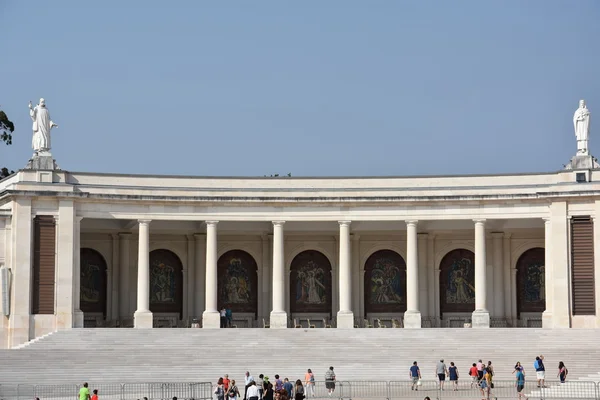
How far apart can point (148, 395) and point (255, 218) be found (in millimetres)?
25655

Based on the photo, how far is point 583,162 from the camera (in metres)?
86.2

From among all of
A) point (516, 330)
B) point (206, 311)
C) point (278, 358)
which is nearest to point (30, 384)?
point (278, 358)

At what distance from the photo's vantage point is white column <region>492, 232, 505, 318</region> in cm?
9288

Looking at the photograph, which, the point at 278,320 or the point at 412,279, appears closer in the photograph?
the point at 278,320

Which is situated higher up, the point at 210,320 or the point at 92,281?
the point at 92,281

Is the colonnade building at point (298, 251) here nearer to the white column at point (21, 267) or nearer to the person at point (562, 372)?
the white column at point (21, 267)

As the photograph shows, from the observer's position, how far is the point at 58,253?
84125 mm

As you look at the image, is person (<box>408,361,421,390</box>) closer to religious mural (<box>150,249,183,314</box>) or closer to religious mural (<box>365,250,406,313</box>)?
religious mural (<box>365,250,406,313</box>)

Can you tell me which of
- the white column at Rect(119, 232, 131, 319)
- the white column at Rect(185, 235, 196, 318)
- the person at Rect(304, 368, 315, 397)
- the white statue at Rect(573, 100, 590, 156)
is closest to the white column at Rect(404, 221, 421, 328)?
the white statue at Rect(573, 100, 590, 156)

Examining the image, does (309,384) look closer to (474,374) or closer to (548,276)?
(474,374)

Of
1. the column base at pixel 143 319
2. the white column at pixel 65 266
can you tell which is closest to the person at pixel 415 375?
the column base at pixel 143 319

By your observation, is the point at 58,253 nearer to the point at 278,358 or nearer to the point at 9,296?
the point at 9,296

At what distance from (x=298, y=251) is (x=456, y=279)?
11280 mm

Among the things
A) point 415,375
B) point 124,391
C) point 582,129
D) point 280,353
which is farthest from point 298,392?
point 582,129
